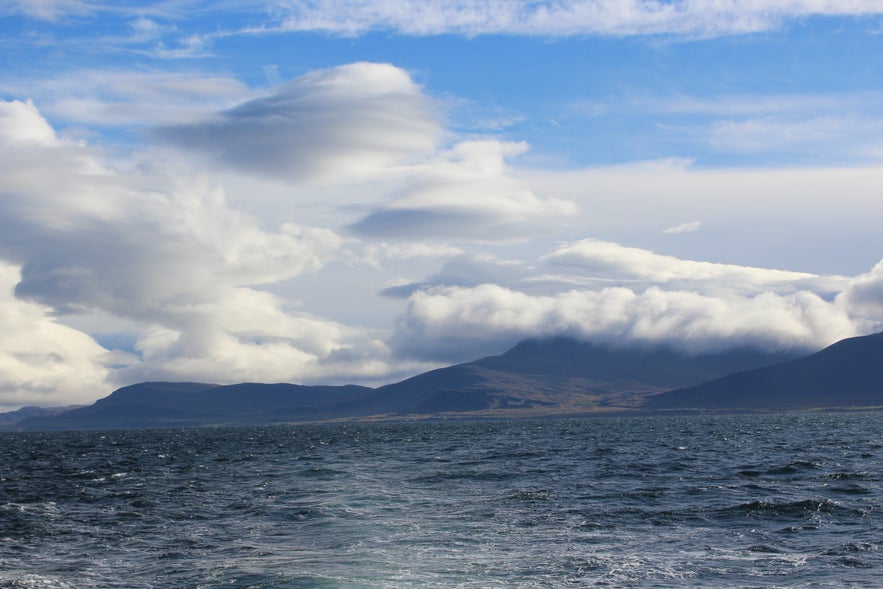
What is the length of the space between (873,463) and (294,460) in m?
72.1

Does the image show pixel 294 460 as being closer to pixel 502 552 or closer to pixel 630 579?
pixel 502 552

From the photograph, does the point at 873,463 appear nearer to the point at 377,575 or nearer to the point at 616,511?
the point at 616,511

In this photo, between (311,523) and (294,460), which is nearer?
(311,523)

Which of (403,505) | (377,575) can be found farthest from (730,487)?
(377,575)

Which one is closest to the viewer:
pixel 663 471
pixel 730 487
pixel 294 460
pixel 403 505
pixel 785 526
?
pixel 785 526

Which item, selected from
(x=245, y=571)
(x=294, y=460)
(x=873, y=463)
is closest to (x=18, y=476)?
(x=294, y=460)

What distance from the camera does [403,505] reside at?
62.5 meters

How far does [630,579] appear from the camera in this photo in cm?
3741

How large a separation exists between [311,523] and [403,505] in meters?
9.52

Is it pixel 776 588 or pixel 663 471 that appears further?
pixel 663 471

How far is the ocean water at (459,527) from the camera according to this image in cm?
3888

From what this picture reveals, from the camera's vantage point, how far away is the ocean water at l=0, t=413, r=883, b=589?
38.9 metres

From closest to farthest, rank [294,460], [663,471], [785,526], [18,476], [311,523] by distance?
[785,526]
[311,523]
[663,471]
[18,476]
[294,460]

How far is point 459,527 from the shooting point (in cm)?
5194
